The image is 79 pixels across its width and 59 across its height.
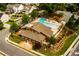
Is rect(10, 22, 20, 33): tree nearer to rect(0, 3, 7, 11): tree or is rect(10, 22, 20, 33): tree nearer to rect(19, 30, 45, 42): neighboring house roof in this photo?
rect(19, 30, 45, 42): neighboring house roof

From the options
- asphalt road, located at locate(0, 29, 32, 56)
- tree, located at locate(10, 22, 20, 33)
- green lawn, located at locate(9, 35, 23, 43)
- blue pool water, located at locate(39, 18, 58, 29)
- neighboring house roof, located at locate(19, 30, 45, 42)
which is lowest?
asphalt road, located at locate(0, 29, 32, 56)

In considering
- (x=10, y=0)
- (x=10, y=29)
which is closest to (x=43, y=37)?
(x=10, y=29)

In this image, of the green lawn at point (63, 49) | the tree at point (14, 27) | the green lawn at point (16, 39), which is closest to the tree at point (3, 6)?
the tree at point (14, 27)

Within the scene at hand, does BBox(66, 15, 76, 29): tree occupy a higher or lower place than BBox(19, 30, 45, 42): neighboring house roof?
higher

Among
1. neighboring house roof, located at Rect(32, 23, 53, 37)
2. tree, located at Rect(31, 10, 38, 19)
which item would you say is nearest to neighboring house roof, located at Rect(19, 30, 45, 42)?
neighboring house roof, located at Rect(32, 23, 53, 37)

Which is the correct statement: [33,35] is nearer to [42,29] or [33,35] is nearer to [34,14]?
[42,29]

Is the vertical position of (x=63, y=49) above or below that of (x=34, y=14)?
below

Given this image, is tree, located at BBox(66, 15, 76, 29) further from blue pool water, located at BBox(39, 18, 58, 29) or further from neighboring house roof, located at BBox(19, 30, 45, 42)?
neighboring house roof, located at BBox(19, 30, 45, 42)

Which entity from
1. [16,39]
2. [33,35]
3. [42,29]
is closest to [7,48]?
[16,39]

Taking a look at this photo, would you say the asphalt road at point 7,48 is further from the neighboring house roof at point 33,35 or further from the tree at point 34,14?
the tree at point 34,14
